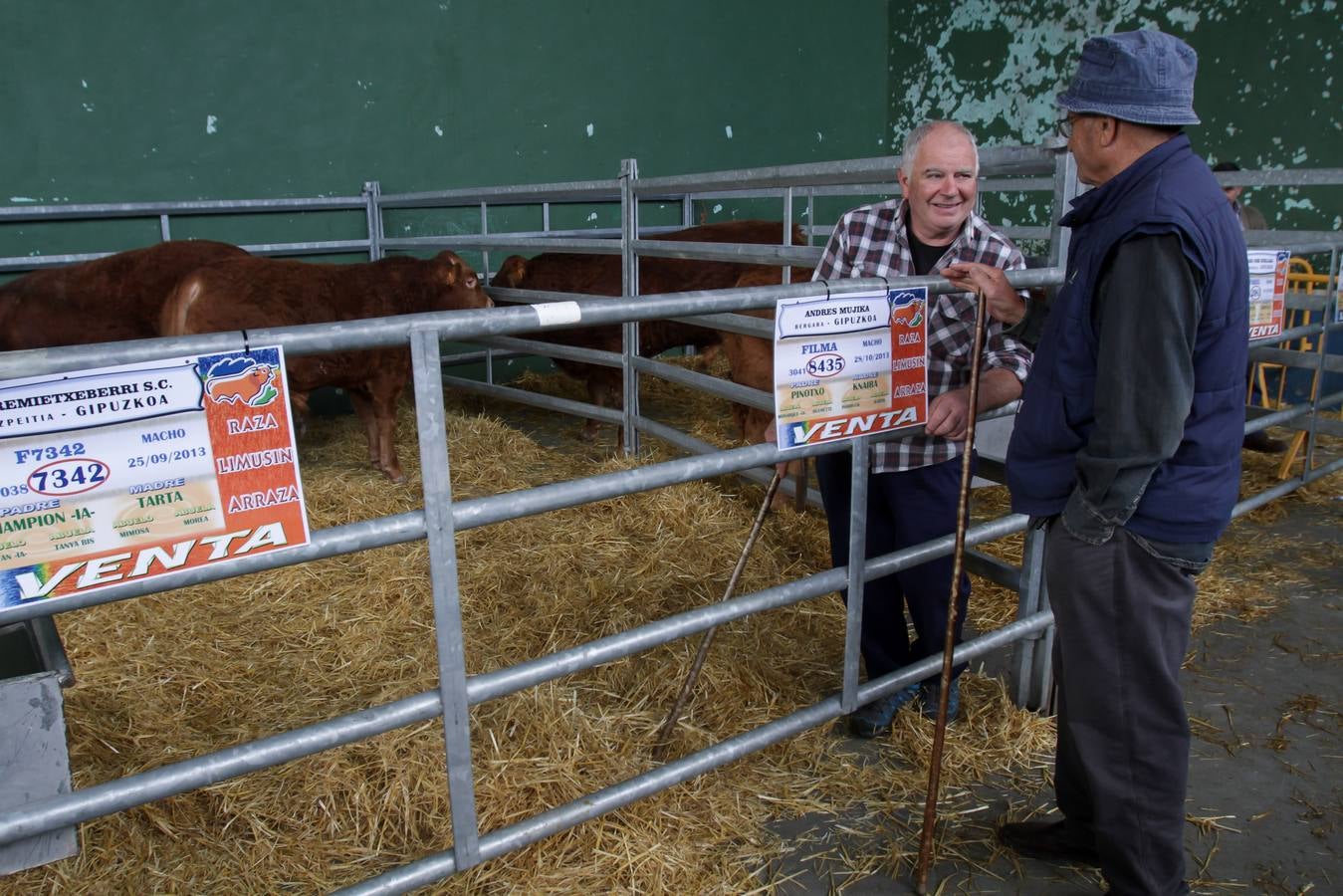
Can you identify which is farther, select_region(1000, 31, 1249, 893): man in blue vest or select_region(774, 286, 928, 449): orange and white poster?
select_region(774, 286, 928, 449): orange and white poster

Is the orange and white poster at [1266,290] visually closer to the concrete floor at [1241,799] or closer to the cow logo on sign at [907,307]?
the concrete floor at [1241,799]

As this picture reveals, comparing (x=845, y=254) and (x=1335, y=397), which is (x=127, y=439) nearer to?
(x=845, y=254)

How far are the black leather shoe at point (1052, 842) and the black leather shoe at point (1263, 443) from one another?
364 cm

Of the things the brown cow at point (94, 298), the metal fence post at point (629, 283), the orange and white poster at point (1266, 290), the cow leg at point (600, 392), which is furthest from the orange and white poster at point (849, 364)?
the brown cow at point (94, 298)

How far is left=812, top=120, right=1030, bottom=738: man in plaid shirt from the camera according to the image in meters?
2.37

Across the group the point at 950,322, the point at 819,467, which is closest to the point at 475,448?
the point at 819,467

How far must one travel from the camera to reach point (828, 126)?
9.18 meters

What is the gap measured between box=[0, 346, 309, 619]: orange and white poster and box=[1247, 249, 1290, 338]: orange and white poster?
12.9ft

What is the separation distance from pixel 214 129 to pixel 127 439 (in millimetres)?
5912

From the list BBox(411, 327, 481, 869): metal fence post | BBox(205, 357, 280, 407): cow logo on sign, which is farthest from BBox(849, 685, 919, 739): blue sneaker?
BBox(205, 357, 280, 407): cow logo on sign

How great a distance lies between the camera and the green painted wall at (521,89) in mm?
5953

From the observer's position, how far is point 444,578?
1.66 meters

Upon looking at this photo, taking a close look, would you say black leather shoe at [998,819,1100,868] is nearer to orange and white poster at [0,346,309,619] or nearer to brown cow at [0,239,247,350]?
orange and white poster at [0,346,309,619]

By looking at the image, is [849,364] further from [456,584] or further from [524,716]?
[524,716]
